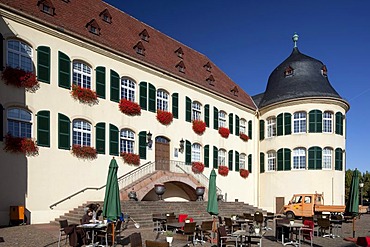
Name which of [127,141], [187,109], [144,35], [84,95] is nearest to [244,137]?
[187,109]

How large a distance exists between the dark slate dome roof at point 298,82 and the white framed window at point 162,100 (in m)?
9.60

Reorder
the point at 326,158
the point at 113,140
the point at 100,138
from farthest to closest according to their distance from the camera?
1. the point at 326,158
2. the point at 113,140
3. the point at 100,138

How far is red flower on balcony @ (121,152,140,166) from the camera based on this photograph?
61.3 feet

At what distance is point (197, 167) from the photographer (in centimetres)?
2283

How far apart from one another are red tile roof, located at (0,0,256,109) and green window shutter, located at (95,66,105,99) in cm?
132

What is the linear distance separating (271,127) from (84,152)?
15.9 m

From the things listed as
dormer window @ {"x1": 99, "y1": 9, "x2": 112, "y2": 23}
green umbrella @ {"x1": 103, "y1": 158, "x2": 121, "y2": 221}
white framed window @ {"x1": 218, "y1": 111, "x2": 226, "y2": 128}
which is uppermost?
dormer window @ {"x1": 99, "y1": 9, "x2": 112, "y2": 23}

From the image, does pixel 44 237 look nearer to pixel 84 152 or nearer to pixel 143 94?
pixel 84 152

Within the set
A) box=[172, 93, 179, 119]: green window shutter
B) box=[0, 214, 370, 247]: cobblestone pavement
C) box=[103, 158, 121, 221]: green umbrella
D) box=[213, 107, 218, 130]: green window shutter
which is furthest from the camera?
box=[213, 107, 218, 130]: green window shutter

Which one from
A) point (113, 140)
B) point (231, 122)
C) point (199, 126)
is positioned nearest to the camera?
point (113, 140)

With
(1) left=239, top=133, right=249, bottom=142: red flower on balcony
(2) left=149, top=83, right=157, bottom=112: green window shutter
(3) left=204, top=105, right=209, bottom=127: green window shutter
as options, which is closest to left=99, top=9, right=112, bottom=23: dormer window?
(2) left=149, top=83, right=157, bottom=112: green window shutter

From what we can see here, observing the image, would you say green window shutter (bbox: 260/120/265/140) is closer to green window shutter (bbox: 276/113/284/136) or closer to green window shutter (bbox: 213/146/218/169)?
green window shutter (bbox: 276/113/284/136)

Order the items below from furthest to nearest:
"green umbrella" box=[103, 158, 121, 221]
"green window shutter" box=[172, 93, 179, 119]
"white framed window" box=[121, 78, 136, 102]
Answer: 1. "green window shutter" box=[172, 93, 179, 119]
2. "white framed window" box=[121, 78, 136, 102]
3. "green umbrella" box=[103, 158, 121, 221]

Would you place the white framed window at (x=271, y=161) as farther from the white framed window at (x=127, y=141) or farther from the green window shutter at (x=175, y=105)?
the white framed window at (x=127, y=141)
